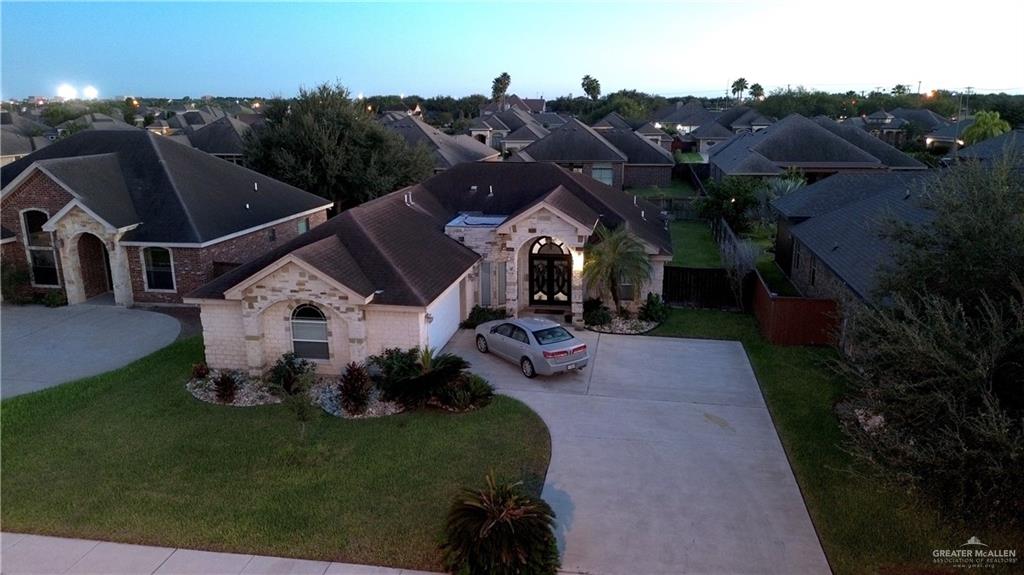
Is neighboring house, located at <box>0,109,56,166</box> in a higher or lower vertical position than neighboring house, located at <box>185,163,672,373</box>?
higher

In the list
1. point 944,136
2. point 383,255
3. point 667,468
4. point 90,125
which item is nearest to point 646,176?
point 944,136

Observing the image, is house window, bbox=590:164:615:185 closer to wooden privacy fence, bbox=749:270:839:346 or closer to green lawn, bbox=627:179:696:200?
green lawn, bbox=627:179:696:200

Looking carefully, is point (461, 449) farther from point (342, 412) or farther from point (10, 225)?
point (10, 225)

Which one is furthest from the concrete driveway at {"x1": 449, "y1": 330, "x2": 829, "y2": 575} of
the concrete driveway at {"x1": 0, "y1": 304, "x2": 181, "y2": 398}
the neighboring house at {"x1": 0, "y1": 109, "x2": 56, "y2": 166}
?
the neighboring house at {"x1": 0, "y1": 109, "x2": 56, "y2": 166}

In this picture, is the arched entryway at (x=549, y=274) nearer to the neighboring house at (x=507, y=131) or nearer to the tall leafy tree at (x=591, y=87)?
the neighboring house at (x=507, y=131)

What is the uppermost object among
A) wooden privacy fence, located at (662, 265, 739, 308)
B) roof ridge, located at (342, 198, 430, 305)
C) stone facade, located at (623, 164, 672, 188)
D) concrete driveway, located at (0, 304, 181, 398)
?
roof ridge, located at (342, 198, 430, 305)

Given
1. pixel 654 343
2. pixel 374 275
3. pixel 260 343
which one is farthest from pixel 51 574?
pixel 654 343
